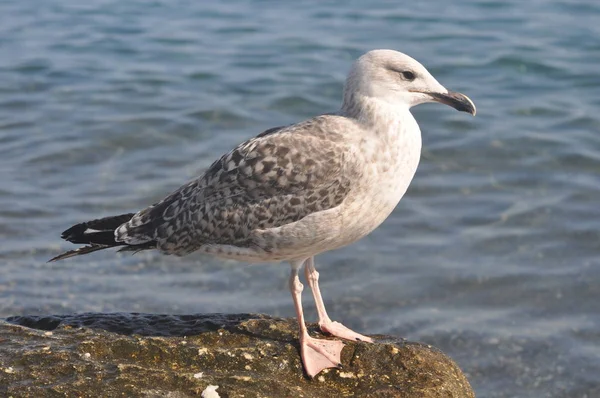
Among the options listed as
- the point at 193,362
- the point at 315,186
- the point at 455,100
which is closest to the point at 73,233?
the point at 193,362

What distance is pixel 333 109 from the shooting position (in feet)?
45.5

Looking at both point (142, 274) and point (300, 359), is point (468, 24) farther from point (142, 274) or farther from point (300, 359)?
point (300, 359)

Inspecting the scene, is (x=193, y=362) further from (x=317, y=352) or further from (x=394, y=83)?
(x=394, y=83)

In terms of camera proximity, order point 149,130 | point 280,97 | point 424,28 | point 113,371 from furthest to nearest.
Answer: point 424,28 < point 280,97 < point 149,130 < point 113,371

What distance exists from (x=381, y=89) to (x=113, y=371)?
2.36m

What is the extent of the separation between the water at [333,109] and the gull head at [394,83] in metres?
3.05

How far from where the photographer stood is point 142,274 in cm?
943

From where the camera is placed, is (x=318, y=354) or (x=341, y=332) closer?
(x=318, y=354)

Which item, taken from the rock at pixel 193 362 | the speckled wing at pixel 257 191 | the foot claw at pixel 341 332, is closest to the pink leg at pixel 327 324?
the foot claw at pixel 341 332

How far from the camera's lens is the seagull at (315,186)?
5605 mm

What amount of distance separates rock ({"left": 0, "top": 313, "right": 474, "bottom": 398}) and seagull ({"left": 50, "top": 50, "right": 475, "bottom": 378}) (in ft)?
0.60

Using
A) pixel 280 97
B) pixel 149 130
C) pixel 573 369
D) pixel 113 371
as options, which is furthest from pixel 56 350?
pixel 280 97

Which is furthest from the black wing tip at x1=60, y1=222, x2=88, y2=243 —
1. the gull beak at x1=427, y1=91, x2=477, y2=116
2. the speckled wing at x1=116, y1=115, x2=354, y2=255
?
the gull beak at x1=427, y1=91, x2=477, y2=116

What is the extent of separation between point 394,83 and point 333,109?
805 cm
